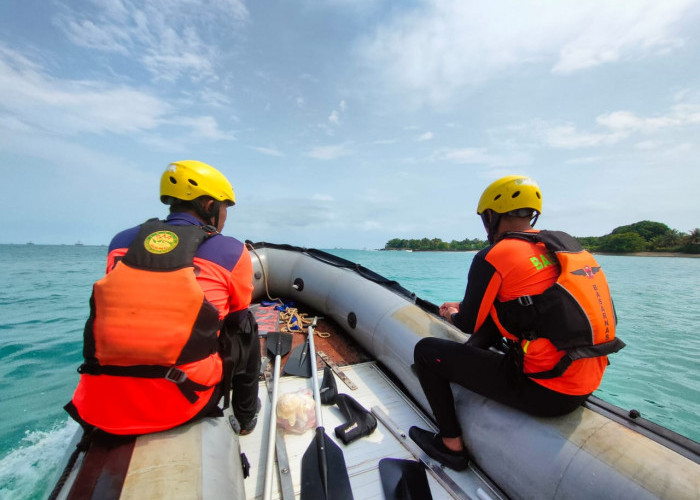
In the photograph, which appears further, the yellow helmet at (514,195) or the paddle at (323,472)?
the yellow helmet at (514,195)

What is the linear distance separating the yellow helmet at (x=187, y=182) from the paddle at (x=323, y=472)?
1.62 meters

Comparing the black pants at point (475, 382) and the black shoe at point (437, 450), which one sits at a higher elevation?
the black pants at point (475, 382)

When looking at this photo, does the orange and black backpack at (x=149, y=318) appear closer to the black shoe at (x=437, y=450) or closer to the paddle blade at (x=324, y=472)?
the paddle blade at (x=324, y=472)

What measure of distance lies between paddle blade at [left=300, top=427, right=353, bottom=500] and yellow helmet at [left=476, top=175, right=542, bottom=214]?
1826 mm

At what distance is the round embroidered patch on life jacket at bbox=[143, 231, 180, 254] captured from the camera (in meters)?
1.24

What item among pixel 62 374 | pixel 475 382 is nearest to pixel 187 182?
pixel 475 382

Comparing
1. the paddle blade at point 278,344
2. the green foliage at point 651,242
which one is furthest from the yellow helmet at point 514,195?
the green foliage at point 651,242

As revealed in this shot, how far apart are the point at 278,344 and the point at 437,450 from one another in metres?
1.76

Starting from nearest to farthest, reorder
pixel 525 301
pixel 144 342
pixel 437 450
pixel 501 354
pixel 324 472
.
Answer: pixel 144 342
pixel 525 301
pixel 324 472
pixel 501 354
pixel 437 450

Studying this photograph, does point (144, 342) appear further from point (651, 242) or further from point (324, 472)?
point (651, 242)

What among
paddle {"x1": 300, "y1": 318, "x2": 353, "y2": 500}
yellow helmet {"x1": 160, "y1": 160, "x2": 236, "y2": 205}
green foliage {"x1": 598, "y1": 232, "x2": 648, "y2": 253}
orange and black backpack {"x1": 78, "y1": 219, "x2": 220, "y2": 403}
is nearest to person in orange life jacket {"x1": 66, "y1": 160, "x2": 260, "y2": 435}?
orange and black backpack {"x1": 78, "y1": 219, "x2": 220, "y2": 403}

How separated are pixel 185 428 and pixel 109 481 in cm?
31

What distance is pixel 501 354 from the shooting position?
5.65ft

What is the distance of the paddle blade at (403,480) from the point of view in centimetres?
161
